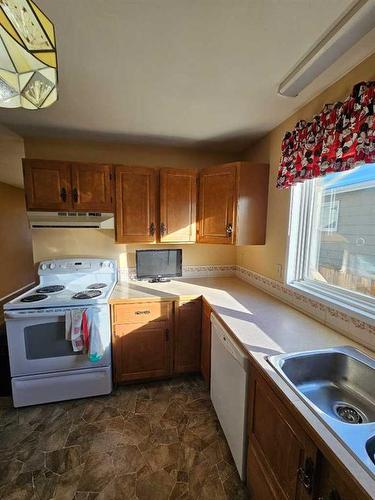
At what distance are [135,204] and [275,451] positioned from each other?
2006 millimetres

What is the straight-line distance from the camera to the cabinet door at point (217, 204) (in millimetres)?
2111

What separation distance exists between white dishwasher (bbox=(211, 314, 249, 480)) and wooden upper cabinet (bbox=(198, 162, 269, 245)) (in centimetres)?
88

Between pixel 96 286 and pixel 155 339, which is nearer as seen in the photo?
pixel 155 339

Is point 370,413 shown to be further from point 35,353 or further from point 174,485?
point 35,353

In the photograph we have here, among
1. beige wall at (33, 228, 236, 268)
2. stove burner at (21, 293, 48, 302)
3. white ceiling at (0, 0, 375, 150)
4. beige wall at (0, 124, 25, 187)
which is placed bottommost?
stove burner at (21, 293, 48, 302)

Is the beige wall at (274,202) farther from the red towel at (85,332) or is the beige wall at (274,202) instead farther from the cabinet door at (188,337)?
the red towel at (85,332)

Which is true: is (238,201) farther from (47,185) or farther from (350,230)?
(47,185)

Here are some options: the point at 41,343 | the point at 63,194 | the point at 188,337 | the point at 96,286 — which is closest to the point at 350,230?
the point at 188,337

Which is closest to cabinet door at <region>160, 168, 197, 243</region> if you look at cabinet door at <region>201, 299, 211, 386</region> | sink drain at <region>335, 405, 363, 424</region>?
cabinet door at <region>201, 299, 211, 386</region>

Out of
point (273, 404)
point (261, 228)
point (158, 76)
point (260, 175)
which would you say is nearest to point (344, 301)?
point (273, 404)

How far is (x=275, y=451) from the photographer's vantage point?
Answer: 3.16ft

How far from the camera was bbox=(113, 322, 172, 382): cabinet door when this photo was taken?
199cm

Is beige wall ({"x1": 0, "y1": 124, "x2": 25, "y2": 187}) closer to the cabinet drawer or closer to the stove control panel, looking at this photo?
the stove control panel

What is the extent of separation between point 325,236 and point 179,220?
1.29m
